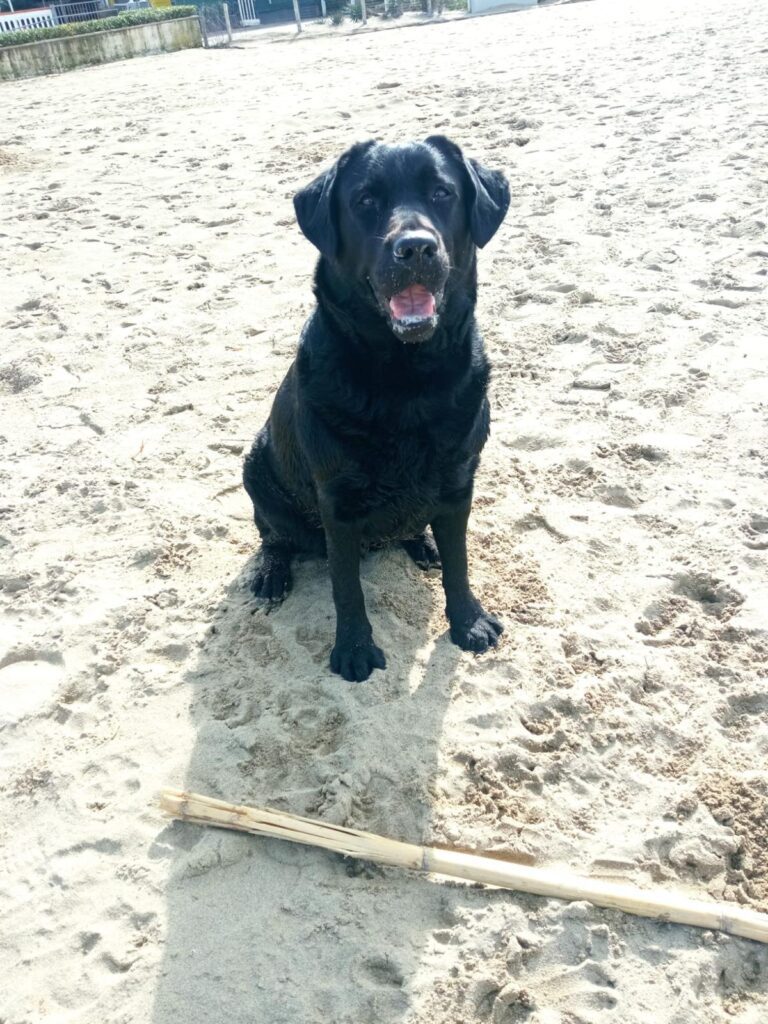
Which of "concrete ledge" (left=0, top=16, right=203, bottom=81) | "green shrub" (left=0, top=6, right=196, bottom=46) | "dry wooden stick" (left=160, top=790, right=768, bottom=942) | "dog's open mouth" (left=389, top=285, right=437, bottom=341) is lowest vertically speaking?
"dry wooden stick" (left=160, top=790, right=768, bottom=942)

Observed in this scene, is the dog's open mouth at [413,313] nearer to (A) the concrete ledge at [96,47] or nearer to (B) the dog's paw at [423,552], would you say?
(B) the dog's paw at [423,552]

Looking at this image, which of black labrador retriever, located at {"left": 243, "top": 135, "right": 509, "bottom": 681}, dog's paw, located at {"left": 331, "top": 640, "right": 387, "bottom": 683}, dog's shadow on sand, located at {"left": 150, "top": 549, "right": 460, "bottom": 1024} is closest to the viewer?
dog's shadow on sand, located at {"left": 150, "top": 549, "right": 460, "bottom": 1024}

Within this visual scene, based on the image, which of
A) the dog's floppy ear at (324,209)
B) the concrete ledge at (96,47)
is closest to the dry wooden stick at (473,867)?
the dog's floppy ear at (324,209)

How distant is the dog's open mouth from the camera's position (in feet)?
8.06

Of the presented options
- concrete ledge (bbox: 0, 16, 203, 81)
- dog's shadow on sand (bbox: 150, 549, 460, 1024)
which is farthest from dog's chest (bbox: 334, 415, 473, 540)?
concrete ledge (bbox: 0, 16, 203, 81)

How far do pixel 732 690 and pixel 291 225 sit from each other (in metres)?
5.19

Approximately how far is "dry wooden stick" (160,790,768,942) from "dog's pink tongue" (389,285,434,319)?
1473 millimetres

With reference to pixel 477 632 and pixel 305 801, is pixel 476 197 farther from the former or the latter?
pixel 305 801

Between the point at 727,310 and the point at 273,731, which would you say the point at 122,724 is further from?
the point at 727,310

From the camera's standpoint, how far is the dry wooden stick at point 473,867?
6.86 feet

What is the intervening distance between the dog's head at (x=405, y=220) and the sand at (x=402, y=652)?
121 centimetres

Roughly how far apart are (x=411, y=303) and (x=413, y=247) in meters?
0.16

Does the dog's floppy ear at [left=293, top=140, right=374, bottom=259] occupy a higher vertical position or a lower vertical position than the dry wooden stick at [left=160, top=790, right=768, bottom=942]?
higher

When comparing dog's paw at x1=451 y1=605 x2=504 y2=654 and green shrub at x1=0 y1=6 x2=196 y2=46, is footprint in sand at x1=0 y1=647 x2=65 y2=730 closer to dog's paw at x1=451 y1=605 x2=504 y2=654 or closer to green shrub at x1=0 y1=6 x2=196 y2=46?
dog's paw at x1=451 y1=605 x2=504 y2=654
